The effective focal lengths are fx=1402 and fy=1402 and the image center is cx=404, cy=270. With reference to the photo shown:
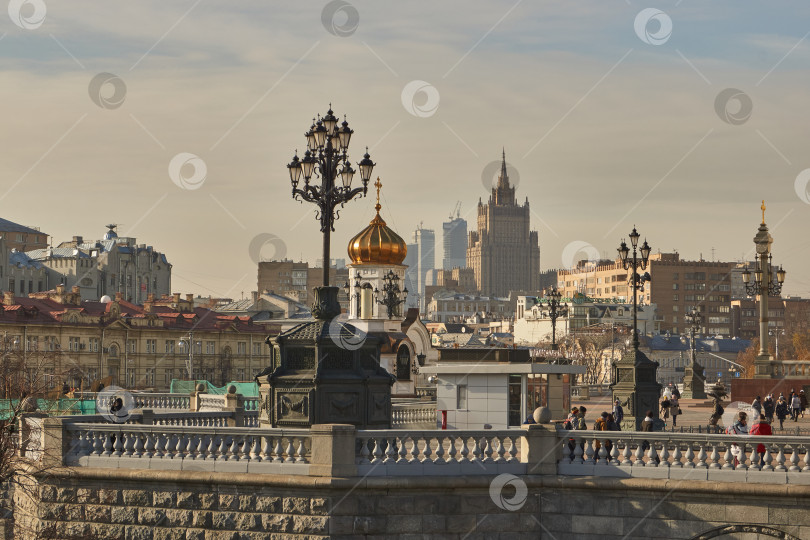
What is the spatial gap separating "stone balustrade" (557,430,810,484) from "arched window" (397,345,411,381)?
52348mm

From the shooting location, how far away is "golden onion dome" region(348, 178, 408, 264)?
83062 mm

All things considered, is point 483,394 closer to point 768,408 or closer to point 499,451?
point 768,408

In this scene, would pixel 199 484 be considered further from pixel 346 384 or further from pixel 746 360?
pixel 746 360

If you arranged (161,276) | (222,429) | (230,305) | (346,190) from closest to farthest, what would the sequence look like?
(222,429)
(346,190)
(230,305)
(161,276)

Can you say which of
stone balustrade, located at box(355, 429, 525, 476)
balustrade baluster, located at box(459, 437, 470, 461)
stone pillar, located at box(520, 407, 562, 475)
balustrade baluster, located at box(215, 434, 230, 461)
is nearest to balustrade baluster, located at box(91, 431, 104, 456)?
balustrade baluster, located at box(215, 434, 230, 461)

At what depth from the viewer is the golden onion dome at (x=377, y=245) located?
83062 mm

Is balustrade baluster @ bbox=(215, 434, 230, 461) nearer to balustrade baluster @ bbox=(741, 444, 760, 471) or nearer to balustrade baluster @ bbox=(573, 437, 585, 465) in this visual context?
balustrade baluster @ bbox=(573, 437, 585, 465)

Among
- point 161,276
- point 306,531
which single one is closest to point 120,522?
point 306,531

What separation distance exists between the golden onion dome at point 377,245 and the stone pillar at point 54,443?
195 feet

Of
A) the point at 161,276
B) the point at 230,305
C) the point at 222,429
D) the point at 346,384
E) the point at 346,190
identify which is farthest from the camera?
the point at 161,276

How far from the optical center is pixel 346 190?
27.8 meters

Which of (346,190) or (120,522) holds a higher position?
(346,190)

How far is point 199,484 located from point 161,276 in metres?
149

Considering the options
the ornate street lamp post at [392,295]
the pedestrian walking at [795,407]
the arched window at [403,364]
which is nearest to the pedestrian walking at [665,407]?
the pedestrian walking at [795,407]
